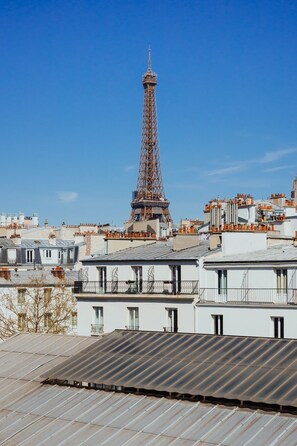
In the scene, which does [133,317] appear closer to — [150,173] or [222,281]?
[222,281]

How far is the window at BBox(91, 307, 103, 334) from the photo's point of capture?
43.6 metres

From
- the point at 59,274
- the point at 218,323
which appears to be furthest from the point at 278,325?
the point at 59,274

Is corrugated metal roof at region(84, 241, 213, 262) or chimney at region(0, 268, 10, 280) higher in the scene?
corrugated metal roof at region(84, 241, 213, 262)

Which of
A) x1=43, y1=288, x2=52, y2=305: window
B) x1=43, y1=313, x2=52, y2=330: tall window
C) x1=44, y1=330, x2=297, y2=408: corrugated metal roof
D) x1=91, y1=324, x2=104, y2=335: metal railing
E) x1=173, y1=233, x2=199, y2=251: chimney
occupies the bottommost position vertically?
x1=43, y1=313, x2=52, y2=330: tall window

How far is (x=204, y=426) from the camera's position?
56.3 feet

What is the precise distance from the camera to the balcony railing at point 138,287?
4066 cm

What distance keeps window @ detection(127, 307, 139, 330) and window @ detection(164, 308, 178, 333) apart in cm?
198

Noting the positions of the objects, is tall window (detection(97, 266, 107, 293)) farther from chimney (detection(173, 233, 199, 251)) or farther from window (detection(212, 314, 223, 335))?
window (detection(212, 314, 223, 335))

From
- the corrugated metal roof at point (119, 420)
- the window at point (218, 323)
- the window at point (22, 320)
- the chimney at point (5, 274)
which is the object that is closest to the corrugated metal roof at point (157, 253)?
the window at point (218, 323)

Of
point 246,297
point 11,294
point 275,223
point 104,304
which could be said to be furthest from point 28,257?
point 246,297

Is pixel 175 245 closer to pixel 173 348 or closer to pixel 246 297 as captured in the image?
pixel 246 297

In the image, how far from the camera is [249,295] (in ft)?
125

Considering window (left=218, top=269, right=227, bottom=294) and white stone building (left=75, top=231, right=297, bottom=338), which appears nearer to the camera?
white stone building (left=75, top=231, right=297, bottom=338)

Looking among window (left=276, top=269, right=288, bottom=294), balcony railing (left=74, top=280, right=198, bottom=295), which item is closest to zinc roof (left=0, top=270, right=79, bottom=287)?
balcony railing (left=74, top=280, right=198, bottom=295)
